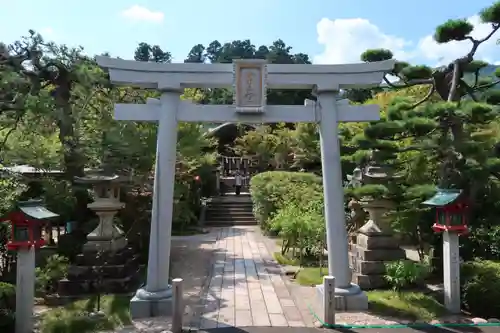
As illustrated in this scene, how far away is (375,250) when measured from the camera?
8555mm

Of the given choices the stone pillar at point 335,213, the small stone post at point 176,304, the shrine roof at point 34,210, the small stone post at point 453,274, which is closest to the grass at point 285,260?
the stone pillar at point 335,213

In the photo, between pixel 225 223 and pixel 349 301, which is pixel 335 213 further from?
pixel 225 223

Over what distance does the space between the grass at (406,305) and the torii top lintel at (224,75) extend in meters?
3.84

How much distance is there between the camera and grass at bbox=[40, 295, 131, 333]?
576cm

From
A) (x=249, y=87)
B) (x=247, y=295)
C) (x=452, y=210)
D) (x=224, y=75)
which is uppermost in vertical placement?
(x=224, y=75)

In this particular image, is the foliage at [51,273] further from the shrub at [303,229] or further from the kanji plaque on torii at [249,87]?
the shrub at [303,229]

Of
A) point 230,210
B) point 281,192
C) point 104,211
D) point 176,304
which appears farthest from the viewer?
point 230,210

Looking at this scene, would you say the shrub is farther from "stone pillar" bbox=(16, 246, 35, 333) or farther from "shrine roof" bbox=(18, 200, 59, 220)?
"stone pillar" bbox=(16, 246, 35, 333)

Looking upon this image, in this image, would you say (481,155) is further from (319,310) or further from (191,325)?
(191,325)

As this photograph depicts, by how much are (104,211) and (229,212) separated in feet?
40.8

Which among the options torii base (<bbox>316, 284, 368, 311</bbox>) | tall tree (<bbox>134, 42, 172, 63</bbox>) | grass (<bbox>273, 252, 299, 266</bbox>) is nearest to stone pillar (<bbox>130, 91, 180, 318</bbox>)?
torii base (<bbox>316, 284, 368, 311</bbox>)

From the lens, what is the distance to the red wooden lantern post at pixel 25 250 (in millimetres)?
6141

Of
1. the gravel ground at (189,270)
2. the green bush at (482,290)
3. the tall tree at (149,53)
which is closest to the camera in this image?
the gravel ground at (189,270)

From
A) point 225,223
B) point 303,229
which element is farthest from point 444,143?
point 225,223
